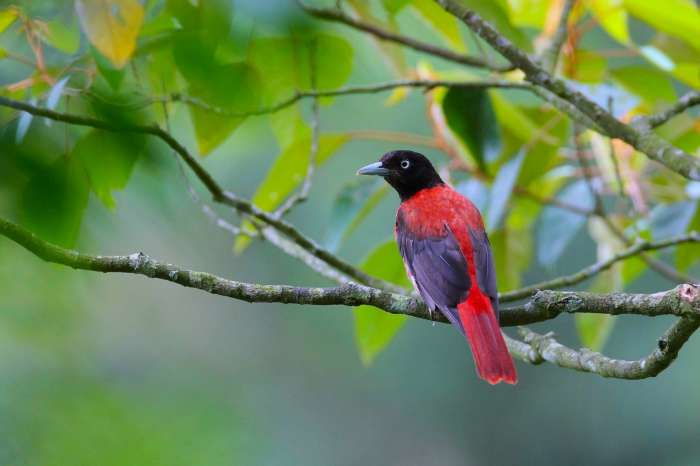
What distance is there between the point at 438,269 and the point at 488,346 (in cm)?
47

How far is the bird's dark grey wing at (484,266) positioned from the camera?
3.12 m

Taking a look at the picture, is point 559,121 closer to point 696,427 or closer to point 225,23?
point 225,23

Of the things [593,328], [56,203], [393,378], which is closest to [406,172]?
[593,328]

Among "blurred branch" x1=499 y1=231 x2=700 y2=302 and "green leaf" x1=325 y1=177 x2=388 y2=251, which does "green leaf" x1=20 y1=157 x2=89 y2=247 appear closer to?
"blurred branch" x1=499 y1=231 x2=700 y2=302

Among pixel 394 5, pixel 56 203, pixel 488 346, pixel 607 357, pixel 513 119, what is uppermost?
pixel 513 119

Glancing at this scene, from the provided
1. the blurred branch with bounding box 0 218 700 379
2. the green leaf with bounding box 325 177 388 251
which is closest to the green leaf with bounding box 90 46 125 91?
the blurred branch with bounding box 0 218 700 379

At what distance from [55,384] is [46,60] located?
62 centimetres

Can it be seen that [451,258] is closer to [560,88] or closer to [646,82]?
[560,88]

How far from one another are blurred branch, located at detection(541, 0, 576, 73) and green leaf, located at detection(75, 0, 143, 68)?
2559 mm

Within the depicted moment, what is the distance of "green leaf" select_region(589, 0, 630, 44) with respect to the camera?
3637mm

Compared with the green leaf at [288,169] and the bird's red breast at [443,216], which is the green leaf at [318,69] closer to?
the green leaf at [288,169]

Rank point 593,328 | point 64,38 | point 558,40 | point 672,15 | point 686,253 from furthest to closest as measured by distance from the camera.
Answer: point 593,328, point 686,253, point 558,40, point 672,15, point 64,38

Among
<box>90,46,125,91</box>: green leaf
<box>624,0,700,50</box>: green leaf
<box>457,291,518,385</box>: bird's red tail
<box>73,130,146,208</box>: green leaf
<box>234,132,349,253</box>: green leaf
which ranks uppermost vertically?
<box>624,0,700,50</box>: green leaf

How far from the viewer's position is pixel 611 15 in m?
3.75
